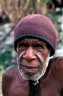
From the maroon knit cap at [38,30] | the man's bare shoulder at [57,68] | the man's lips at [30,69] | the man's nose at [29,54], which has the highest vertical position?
the maroon knit cap at [38,30]

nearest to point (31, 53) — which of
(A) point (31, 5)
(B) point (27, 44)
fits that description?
(B) point (27, 44)

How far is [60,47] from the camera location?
930 centimetres

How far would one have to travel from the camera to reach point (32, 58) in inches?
81.3

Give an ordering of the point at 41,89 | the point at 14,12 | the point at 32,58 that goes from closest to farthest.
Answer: the point at 32,58, the point at 41,89, the point at 14,12

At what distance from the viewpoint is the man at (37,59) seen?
2113 mm

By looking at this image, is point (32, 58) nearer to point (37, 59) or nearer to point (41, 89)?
point (37, 59)

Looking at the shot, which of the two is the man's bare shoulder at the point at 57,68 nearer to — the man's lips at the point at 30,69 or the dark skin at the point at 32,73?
the dark skin at the point at 32,73

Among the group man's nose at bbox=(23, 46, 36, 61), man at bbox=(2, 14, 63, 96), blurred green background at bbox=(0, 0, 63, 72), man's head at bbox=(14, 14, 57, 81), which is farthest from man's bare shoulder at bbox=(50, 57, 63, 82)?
blurred green background at bbox=(0, 0, 63, 72)

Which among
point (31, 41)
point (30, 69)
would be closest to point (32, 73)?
point (30, 69)

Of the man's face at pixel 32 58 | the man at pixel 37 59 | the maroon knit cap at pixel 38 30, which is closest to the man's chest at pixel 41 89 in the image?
the man at pixel 37 59

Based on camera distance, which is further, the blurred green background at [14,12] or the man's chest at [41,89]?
the blurred green background at [14,12]

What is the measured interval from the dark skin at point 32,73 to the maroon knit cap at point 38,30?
3 cm

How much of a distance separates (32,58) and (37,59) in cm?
5

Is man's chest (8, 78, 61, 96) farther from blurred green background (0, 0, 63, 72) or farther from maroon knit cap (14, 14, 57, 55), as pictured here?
blurred green background (0, 0, 63, 72)
